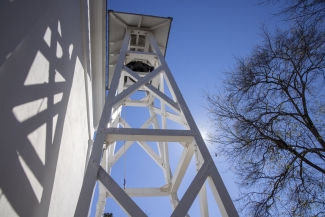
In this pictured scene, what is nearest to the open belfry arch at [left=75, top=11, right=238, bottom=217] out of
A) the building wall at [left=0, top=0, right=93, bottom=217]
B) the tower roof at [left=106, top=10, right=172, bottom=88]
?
the tower roof at [left=106, top=10, right=172, bottom=88]

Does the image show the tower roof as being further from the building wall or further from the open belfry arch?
the building wall

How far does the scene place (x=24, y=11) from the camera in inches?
77.8

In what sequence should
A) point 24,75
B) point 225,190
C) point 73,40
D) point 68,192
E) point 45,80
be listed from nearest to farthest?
point 24,75, point 225,190, point 45,80, point 73,40, point 68,192

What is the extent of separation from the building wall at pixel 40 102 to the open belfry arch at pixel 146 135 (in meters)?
0.67

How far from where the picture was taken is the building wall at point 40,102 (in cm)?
186

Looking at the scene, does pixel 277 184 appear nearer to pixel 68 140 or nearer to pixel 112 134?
pixel 112 134

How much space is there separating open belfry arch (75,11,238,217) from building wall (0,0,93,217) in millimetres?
666

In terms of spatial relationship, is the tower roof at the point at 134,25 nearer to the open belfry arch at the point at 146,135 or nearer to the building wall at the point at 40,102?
the open belfry arch at the point at 146,135

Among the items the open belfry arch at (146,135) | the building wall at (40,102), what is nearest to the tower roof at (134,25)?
the open belfry arch at (146,135)

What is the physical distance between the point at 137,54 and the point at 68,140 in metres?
2.40

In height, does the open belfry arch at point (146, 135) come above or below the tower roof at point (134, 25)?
below

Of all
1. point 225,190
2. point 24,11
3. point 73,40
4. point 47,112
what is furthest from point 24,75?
point 225,190

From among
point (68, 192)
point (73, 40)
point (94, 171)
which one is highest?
point (73, 40)

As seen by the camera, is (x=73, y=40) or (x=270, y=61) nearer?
(x=73, y=40)
